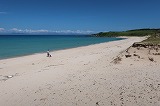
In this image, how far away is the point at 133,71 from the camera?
14.6m

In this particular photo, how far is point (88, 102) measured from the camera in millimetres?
9641

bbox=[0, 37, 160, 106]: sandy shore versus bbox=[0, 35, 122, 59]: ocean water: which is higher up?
bbox=[0, 37, 160, 106]: sandy shore

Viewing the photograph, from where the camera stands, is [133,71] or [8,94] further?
[133,71]

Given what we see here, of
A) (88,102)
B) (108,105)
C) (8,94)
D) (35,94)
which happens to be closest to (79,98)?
(88,102)

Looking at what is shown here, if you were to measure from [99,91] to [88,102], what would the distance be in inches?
54.7

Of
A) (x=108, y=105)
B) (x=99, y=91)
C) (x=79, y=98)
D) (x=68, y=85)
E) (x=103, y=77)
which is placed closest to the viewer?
(x=108, y=105)

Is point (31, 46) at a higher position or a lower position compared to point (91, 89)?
lower

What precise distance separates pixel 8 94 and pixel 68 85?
10.5 feet

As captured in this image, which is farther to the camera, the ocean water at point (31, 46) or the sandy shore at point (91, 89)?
the ocean water at point (31, 46)

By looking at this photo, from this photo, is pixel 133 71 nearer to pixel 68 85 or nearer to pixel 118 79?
pixel 118 79

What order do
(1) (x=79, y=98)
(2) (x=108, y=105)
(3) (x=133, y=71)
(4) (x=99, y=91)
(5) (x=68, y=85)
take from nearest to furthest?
1. (2) (x=108, y=105)
2. (1) (x=79, y=98)
3. (4) (x=99, y=91)
4. (5) (x=68, y=85)
5. (3) (x=133, y=71)

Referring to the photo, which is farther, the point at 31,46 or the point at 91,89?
the point at 31,46

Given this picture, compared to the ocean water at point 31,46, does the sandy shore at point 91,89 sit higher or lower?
higher

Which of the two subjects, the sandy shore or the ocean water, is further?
the ocean water
